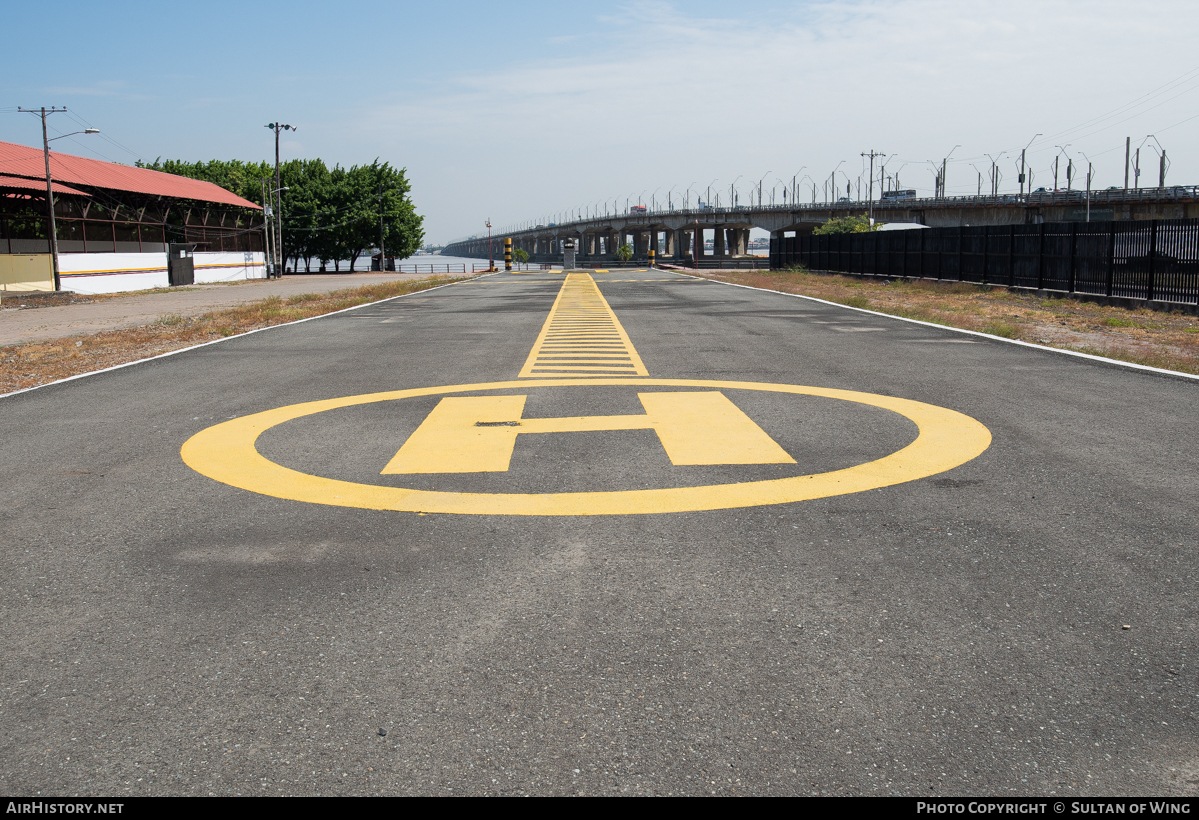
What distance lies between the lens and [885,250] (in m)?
37.3

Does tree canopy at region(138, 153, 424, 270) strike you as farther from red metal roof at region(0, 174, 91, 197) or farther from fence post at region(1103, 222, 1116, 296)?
fence post at region(1103, 222, 1116, 296)

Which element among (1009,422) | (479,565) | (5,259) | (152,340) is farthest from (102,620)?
(5,259)

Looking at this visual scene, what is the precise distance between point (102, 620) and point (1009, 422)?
706 centimetres

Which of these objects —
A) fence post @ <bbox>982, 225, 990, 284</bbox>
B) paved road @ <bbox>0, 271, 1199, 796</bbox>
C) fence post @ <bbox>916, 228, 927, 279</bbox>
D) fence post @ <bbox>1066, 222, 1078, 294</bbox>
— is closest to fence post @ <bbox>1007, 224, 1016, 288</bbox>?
fence post @ <bbox>982, 225, 990, 284</bbox>

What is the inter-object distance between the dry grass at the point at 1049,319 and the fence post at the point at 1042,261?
0.50 meters

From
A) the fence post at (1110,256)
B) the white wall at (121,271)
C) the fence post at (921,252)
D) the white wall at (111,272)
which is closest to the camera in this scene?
the fence post at (1110,256)

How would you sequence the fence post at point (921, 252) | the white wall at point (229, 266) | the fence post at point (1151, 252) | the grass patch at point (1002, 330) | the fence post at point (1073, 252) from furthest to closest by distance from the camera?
1. the white wall at point (229, 266)
2. the fence post at point (921, 252)
3. the fence post at point (1073, 252)
4. the fence post at point (1151, 252)
5. the grass patch at point (1002, 330)

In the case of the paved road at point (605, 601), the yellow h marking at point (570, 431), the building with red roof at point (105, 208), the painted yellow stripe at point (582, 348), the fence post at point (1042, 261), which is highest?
the building with red roof at point (105, 208)

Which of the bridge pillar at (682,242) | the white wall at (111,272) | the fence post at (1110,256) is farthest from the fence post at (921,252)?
the bridge pillar at (682,242)

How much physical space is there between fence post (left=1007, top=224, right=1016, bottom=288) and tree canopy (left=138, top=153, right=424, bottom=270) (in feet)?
232

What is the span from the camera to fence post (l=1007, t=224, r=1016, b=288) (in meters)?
27.1

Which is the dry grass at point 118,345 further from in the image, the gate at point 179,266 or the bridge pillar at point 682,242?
the bridge pillar at point 682,242

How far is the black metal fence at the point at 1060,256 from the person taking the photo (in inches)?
791

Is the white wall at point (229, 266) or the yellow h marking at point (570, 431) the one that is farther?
the white wall at point (229, 266)
